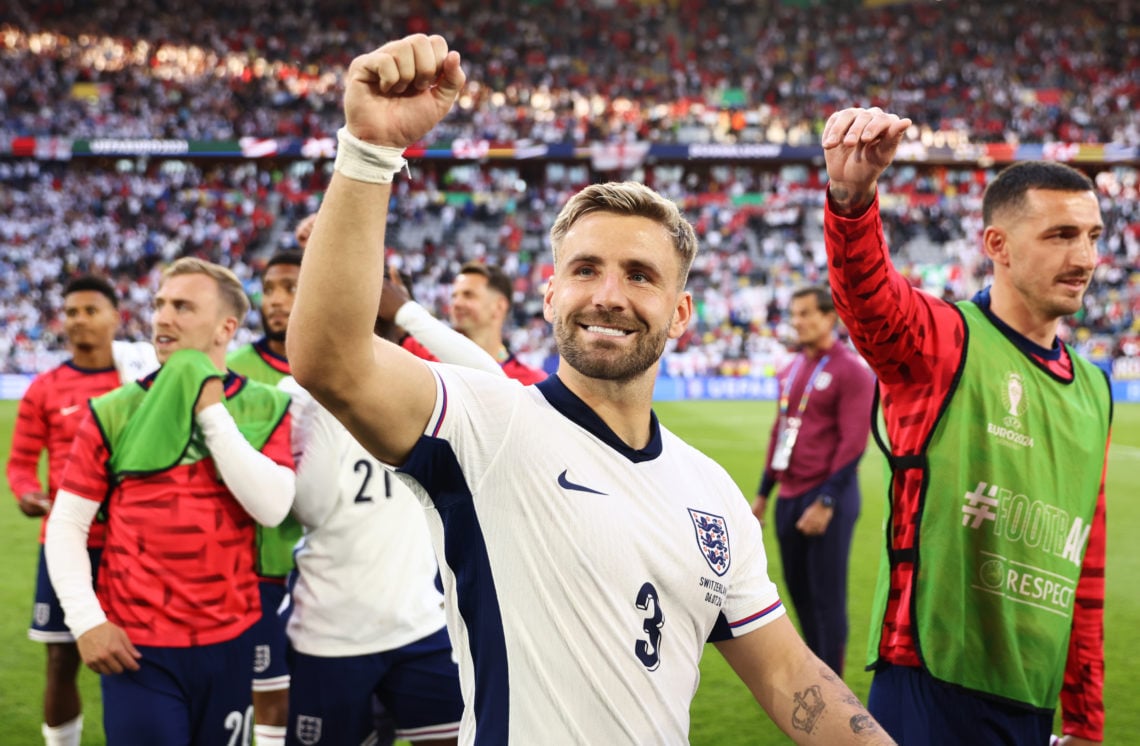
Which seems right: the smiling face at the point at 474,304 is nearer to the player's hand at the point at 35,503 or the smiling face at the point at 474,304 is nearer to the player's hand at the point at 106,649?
the player's hand at the point at 35,503

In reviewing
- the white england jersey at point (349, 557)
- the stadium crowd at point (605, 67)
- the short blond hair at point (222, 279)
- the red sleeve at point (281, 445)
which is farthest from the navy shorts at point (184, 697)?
the stadium crowd at point (605, 67)

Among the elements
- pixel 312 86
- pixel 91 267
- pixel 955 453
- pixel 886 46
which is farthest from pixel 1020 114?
pixel 955 453

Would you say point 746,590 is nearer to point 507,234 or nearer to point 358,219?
point 358,219

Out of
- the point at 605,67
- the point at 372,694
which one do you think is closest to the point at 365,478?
the point at 372,694

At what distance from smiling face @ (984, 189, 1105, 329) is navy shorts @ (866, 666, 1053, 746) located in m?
1.07

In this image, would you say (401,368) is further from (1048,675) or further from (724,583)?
(1048,675)

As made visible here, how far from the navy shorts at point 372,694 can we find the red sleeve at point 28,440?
224cm

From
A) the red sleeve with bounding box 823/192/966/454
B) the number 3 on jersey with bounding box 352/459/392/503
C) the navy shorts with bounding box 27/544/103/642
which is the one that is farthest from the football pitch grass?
the red sleeve with bounding box 823/192/966/454

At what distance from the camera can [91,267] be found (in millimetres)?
29312

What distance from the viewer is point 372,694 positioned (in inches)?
140

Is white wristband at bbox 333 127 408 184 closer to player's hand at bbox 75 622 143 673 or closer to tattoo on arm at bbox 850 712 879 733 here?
tattoo on arm at bbox 850 712 879 733

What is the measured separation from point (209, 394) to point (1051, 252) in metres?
2.58

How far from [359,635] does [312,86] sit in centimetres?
3466

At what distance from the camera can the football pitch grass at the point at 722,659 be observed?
214 inches
